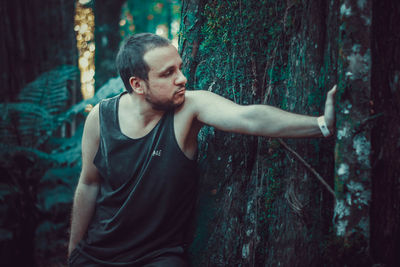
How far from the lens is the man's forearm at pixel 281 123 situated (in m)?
1.94

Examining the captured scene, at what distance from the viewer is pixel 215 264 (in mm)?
2539

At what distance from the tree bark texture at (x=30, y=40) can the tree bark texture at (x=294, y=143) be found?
4.12 m

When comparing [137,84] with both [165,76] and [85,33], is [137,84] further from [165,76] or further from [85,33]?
[85,33]

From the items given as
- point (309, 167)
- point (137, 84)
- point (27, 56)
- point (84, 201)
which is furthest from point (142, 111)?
point (27, 56)

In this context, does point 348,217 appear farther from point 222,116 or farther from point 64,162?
point 64,162

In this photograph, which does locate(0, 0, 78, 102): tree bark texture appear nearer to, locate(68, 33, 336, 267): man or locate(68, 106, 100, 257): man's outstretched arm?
locate(68, 106, 100, 257): man's outstretched arm

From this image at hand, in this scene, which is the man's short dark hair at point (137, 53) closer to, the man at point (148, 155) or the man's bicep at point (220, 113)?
the man at point (148, 155)

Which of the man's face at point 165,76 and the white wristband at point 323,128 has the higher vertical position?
the man's face at point 165,76

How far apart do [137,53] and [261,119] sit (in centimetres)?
96

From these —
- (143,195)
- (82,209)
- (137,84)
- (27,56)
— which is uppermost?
(27,56)

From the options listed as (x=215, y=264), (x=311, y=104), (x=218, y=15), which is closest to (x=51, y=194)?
(x=215, y=264)

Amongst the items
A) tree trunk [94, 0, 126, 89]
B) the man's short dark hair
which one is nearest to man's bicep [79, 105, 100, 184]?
the man's short dark hair

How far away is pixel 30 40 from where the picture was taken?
608cm

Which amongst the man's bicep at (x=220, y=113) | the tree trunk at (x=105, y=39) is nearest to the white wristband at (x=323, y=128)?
the man's bicep at (x=220, y=113)
